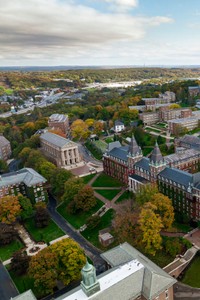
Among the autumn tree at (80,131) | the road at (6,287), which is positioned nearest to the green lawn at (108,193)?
the road at (6,287)

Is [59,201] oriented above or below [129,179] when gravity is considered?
below

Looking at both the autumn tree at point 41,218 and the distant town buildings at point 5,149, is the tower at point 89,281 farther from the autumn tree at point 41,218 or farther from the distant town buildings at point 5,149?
the distant town buildings at point 5,149

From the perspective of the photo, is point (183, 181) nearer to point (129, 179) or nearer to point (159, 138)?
point (129, 179)

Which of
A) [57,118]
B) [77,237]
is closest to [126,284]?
[77,237]

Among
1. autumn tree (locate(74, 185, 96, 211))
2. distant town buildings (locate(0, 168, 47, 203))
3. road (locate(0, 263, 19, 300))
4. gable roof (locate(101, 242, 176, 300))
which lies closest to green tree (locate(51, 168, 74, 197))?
distant town buildings (locate(0, 168, 47, 203))

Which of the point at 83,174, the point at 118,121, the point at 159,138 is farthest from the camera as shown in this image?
the point at 118,121

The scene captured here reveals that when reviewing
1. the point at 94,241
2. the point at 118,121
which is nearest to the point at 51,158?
the point at 118,121
